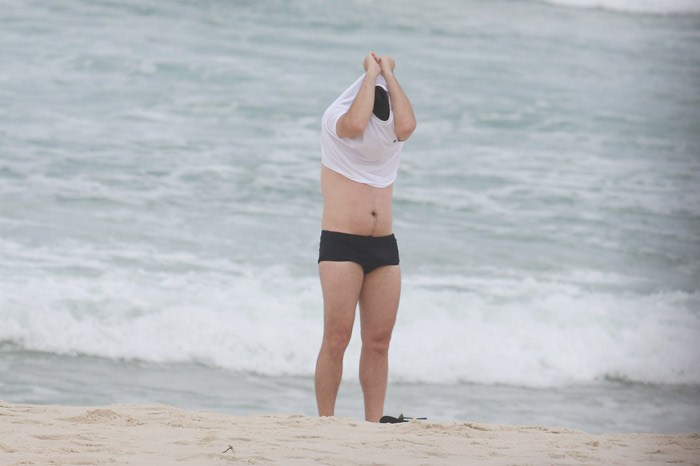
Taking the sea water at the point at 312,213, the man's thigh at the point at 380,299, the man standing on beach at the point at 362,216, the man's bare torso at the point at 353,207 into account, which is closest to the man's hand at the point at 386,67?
the man standing on beach at the point at 362,216

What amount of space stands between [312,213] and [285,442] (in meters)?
7.12

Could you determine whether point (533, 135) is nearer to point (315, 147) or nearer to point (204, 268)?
point (315, 147)

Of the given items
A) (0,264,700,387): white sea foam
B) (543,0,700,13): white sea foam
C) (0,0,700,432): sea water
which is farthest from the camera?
(543,0,700,13): white sea foam

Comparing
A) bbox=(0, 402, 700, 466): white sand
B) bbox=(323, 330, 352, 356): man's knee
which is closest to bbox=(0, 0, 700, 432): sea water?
bbox=(0, 402, 700, 466): white sand

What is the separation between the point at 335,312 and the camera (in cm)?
451

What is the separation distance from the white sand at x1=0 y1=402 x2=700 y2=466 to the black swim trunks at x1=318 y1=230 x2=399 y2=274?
29.6 inches

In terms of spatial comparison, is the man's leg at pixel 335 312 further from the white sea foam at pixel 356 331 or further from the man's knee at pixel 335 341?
the white sea foam at pixel 356 331

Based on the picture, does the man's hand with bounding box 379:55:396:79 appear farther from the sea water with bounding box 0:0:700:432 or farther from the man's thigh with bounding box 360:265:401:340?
the sea water with bounding box 0:0:700:432

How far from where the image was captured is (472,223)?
1129 cm

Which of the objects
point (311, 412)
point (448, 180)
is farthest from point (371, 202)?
point (448, 180)

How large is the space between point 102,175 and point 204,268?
3250mm

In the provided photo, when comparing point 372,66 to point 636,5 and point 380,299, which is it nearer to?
point 380,299

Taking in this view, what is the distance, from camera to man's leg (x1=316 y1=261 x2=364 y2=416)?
449 cm

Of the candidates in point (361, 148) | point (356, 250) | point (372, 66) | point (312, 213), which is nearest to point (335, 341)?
point (356, 250)
